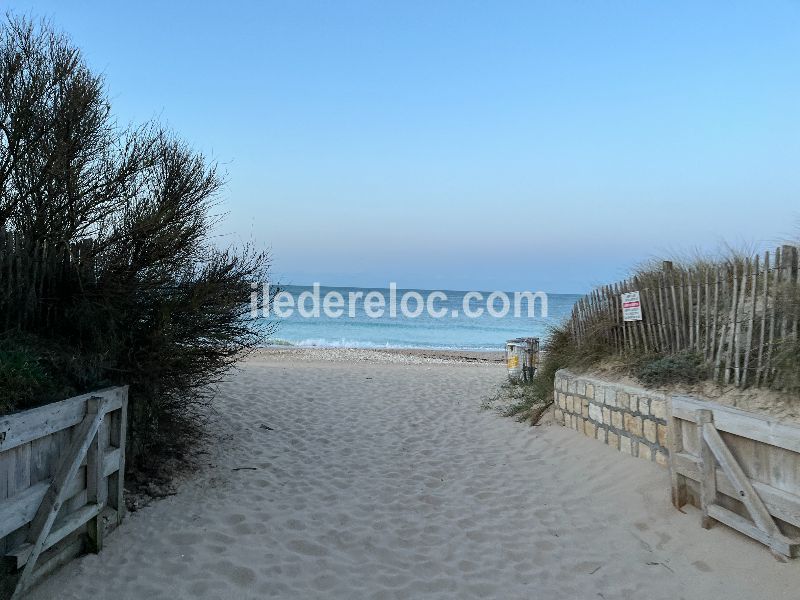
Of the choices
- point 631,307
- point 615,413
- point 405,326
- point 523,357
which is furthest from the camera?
point 405,326

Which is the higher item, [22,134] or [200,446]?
[22,134]

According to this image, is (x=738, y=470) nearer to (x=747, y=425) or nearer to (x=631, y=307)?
(x=747, y=425)

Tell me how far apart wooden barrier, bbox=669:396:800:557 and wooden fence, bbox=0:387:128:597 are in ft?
14.4

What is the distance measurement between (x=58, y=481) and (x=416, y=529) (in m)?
2.65

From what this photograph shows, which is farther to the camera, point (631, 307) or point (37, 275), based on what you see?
point (631, 307)

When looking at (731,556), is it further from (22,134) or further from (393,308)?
(393,308)

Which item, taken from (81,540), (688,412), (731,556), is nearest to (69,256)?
(81,540)

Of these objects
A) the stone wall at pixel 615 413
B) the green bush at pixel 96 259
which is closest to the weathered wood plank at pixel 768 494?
the stone wall at pixel 615 413

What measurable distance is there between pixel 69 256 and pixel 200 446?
8.29 ft

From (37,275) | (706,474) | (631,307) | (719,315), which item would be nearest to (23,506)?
(37,275)

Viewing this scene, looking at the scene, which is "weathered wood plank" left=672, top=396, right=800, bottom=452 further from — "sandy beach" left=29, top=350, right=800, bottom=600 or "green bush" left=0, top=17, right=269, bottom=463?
"green bush" left=0, top=17, right=269, bottom=463

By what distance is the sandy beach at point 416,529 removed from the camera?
3680 mm

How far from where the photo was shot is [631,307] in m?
6.86

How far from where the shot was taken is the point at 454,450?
7035 mm
